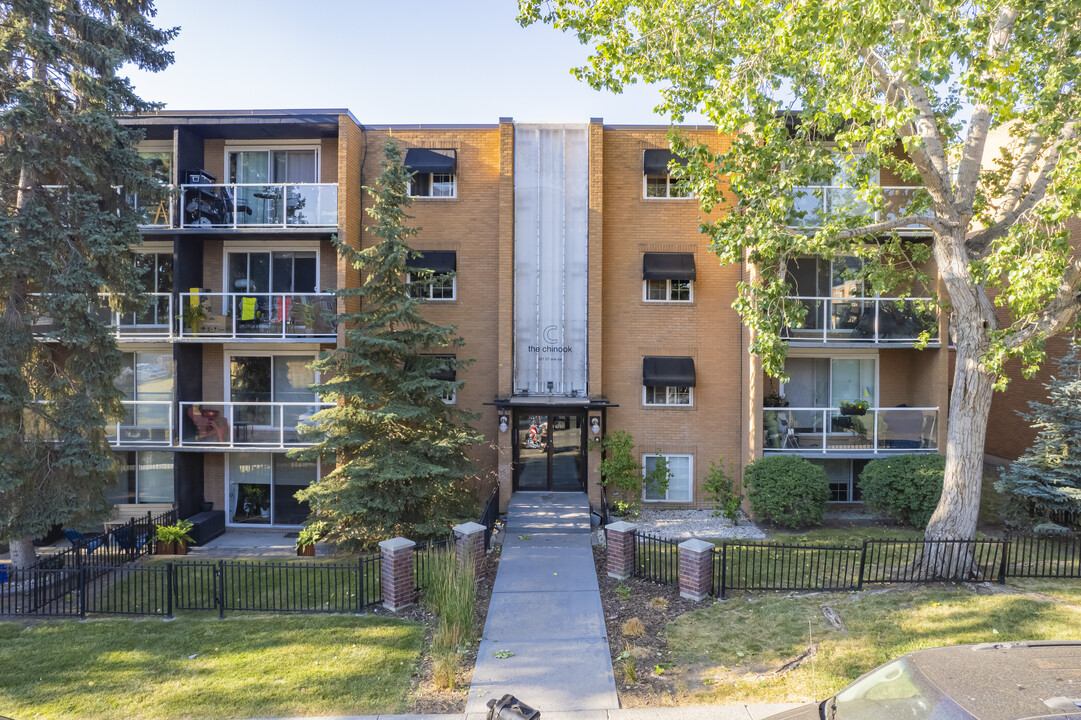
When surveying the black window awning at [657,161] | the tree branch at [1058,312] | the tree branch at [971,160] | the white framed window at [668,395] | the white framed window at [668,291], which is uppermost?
the black window awning at [657,161]

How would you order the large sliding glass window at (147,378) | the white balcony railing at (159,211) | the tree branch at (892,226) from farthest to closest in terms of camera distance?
the large sliding glass window at (147,378) → the white balcony railing at (159,211) → the tree branch at (892,226)

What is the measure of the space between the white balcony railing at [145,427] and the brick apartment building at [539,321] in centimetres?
9

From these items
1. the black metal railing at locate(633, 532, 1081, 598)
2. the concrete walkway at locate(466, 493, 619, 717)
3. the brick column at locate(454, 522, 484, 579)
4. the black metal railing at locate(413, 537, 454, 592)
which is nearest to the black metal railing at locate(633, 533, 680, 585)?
the black metal railing at locate(633, 532, 1081, 598)

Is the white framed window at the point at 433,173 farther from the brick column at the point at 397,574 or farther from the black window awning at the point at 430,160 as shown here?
the brick column at the point at 397,574

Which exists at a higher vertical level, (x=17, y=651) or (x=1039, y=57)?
(x=1039, y=57)

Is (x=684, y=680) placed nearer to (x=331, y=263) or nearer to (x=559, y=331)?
(x=559, y=331)

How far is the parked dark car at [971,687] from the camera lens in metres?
3.82

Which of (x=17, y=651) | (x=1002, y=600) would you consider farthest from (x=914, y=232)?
(x=17, y=651)

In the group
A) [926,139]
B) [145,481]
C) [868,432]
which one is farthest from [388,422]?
[868,432]

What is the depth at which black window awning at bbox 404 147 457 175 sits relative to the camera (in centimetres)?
1502

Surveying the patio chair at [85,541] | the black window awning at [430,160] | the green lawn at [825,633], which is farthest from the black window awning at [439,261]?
the green lawn at [825,633]

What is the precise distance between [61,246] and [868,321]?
17727mm

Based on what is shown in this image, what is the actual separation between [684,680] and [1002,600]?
223 inches

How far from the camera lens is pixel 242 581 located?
36.7ft
